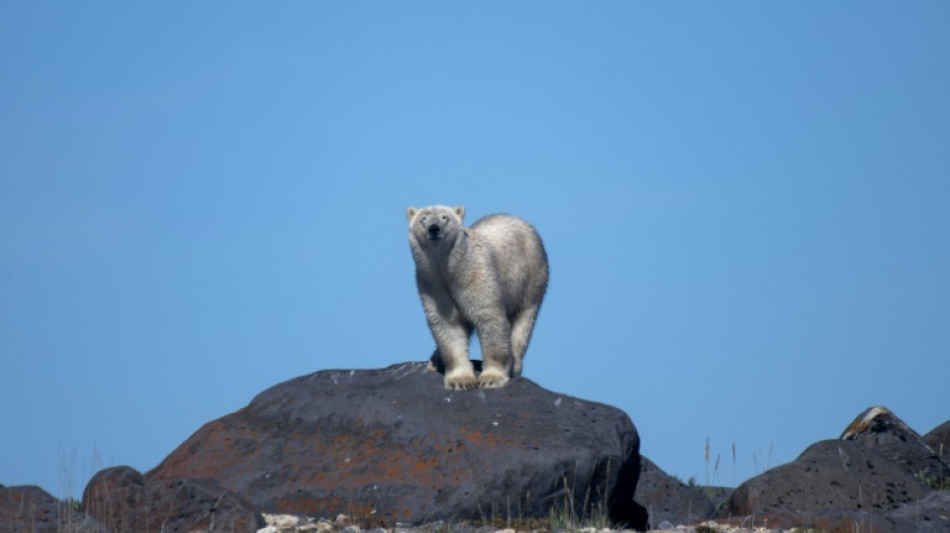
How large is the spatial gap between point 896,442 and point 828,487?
15.0 ft

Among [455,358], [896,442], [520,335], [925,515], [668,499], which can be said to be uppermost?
[520,335]

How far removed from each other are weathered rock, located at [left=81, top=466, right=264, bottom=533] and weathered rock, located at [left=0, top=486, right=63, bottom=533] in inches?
16.4

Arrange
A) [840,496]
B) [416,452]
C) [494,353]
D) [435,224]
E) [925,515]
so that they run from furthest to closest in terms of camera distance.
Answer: [494,353]
[840,496]
[435,224]
[925,515]
[416,452]

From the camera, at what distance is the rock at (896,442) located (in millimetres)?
17125

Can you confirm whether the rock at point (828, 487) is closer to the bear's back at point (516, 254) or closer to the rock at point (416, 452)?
the rock at point (416, 452)

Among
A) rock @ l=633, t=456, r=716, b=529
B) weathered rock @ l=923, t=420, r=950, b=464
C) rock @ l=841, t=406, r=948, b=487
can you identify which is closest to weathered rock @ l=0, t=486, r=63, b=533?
rock @ l=633, t=456, r=716, b=529

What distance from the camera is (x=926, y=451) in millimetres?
17625

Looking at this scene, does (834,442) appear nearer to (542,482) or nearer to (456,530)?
(542,482)

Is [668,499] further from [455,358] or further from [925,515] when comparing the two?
[455,358]

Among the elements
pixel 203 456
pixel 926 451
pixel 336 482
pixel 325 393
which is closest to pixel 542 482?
pixel 336 482

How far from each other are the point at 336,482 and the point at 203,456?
206 centimetres

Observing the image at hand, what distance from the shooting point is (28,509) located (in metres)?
11.4

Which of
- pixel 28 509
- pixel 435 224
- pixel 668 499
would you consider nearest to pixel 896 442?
pixel 668 499

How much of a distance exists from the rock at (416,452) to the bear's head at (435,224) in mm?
1824
